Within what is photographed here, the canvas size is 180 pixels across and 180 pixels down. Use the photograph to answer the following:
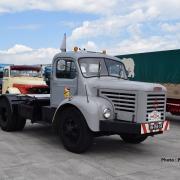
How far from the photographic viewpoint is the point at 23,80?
15.7 metres

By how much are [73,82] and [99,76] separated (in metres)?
0.61

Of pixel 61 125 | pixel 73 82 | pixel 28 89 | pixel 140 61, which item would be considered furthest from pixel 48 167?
pixel 140 61

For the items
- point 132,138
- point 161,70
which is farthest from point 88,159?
point 161,70

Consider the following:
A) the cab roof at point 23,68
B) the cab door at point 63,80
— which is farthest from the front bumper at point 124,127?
the cab roof at point 23,68

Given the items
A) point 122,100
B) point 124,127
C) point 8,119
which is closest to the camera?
point 124,127

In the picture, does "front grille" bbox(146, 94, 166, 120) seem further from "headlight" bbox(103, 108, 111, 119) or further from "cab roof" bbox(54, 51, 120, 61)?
"cab roof" bbox(54, 51, 120, 61)

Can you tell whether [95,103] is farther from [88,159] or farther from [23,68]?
[23,68]

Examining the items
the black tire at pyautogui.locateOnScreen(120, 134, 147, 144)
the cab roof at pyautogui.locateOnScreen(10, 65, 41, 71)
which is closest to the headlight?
the black tire at pyautogui.locateOnScreen(120, 134, 147, 144)

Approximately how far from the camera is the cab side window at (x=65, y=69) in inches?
347

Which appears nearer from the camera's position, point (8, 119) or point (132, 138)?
point (132, 138)

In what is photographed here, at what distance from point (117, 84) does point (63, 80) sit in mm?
1515

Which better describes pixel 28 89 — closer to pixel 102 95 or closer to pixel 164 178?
pixel 102 95

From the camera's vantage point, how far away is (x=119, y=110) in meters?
7.96

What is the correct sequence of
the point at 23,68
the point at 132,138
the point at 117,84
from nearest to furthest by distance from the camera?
the point at 117,84
the point at 132,138
the point at 23,68
